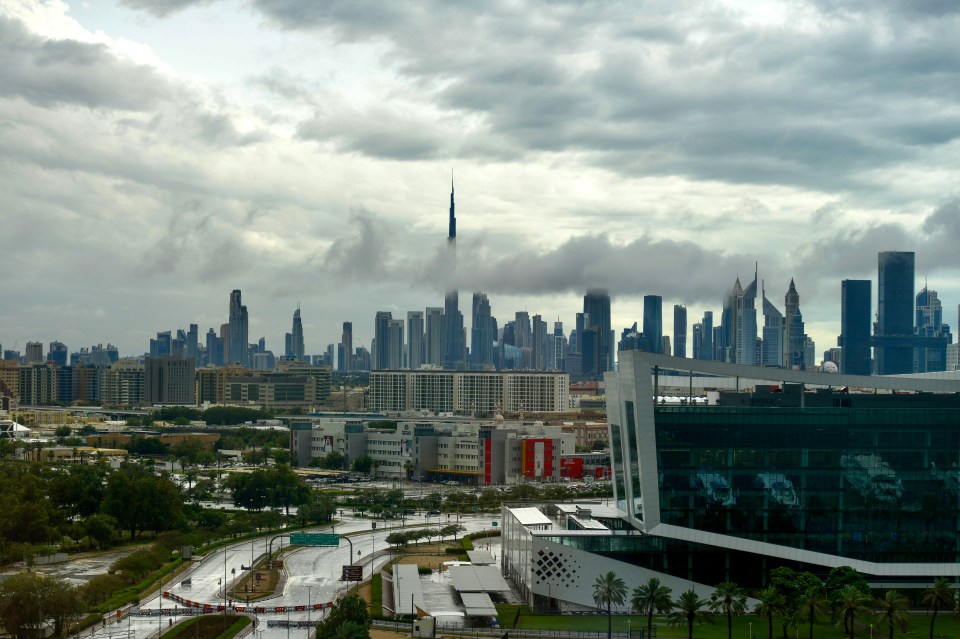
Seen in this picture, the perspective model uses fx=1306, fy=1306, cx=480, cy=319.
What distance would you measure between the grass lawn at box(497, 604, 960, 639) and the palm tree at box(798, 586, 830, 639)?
8.71 feet

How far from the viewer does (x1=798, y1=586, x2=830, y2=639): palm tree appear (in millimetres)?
64312

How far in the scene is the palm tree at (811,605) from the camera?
64312 millimetres

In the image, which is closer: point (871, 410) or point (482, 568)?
point (871, 410)

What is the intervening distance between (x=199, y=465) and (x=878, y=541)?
426 ft

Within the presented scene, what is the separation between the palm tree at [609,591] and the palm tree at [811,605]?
10168mm

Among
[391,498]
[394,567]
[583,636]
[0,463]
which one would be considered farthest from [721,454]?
[0,463]

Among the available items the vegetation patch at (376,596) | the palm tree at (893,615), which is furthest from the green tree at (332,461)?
the palm tree at (893,615)

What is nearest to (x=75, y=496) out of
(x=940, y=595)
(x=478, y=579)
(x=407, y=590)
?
(x=407, y=590)

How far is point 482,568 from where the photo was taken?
8456cm

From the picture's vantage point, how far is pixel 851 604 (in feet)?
207

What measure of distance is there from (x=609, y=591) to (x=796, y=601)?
9957 mm

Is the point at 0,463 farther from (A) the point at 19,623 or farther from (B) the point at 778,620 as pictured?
(B) the point at 778,620

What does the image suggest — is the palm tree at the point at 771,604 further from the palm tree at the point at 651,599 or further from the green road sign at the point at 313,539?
the green road sign at the point at 313,539

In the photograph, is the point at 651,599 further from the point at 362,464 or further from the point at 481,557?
the point at 362,464
